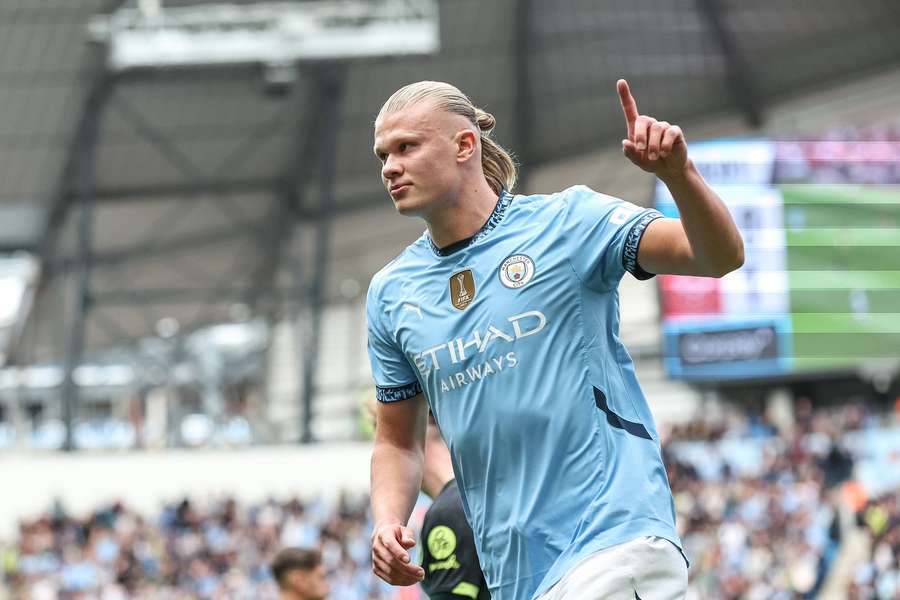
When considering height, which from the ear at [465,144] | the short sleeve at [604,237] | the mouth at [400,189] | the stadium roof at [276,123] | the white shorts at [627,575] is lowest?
the white shorts at [627,575]

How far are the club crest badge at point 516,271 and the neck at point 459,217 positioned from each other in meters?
0.16

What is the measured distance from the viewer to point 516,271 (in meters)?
3.12

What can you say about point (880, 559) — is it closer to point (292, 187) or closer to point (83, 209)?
point (83, 209)

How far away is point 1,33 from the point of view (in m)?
24.6

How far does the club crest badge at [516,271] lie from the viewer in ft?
10.2

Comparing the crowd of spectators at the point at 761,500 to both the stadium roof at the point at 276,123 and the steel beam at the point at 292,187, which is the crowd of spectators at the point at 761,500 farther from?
the steel beam at the point at 292,187

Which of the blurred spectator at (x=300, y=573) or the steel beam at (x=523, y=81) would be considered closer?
the blurred spectator at (x=300, y=573)

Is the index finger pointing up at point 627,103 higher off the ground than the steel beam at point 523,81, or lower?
lower

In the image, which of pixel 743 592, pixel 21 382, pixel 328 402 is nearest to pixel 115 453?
pixel 21 382

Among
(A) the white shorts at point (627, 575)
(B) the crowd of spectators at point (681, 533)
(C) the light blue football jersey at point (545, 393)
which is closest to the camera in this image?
(A) the white shorts at point (627, 575)

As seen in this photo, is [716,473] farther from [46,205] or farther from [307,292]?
[46,205]

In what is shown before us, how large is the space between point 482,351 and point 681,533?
1869cm

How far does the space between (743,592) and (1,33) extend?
15.2m

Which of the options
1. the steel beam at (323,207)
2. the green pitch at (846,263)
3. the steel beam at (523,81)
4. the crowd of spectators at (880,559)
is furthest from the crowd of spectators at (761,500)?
the steel beam at (323,207)
